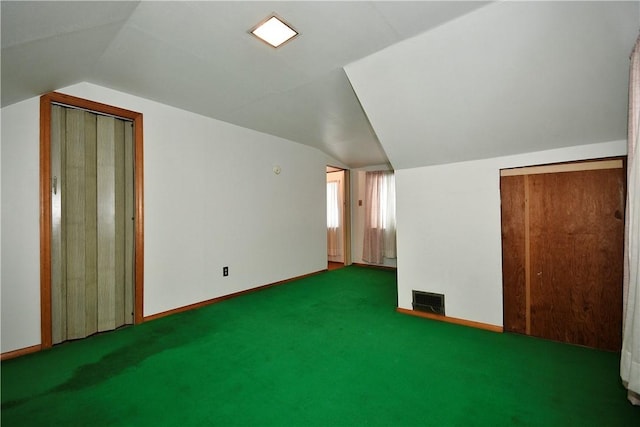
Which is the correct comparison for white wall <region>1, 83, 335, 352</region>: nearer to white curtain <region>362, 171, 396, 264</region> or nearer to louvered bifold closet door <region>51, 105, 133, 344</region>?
louvered bifold closet door <region>51, 105, 133, 344</region>

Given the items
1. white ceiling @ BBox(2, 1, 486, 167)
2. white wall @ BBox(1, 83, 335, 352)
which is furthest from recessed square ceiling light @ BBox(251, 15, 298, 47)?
Result: white wall @ BBox(1, 83, 335, 352)

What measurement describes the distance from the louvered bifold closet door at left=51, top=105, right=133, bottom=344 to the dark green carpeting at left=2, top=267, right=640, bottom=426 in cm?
25

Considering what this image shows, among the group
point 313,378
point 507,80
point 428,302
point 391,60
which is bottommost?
point 313,378

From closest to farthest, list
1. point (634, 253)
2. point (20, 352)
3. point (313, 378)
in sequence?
point (634, 253) → point (313, 378) → point (20, 352)

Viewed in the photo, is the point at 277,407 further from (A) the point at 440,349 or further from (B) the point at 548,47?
(B) the point at 548,47

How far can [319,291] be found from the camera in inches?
145

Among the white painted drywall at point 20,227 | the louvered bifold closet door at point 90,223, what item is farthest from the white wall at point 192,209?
the louvered bifold closet door at point 90,223

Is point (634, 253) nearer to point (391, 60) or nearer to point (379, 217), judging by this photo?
point (391, 60)

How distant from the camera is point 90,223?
241cm

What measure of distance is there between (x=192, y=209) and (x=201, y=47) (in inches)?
70.4

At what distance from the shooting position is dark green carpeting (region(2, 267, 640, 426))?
4.50 feet

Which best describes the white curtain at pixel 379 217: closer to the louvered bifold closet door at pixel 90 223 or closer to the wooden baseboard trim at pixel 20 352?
the louvered bifold closet door at pixel 90 223

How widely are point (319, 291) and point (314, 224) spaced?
1390 millimetres

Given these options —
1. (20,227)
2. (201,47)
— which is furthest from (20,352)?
(201,47)
